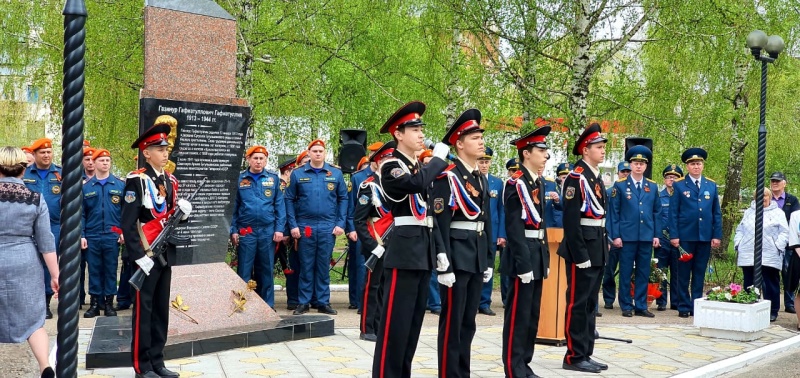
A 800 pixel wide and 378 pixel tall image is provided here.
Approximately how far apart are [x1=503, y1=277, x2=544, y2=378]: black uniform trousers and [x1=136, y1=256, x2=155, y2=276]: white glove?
290cm

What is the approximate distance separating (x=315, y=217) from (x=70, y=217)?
815 cm

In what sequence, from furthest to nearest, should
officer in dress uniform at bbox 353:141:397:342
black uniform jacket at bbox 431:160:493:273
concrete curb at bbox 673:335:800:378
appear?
officer in dress uniform at bbox 353:141:397:342
concrete curb at bbox 673:335:800:378
black uniform jacket at bbox 431:160:493:273

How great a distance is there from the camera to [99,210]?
1162cm

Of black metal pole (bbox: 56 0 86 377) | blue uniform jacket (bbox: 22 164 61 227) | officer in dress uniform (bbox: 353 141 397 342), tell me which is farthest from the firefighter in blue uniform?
black metal pole (bbox: 56 0 86 377)

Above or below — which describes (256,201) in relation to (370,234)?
above

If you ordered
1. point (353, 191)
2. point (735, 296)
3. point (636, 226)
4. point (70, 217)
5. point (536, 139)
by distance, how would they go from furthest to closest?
point (636, 226) < point (353, 191) < point (735, 296) < point (536, 139) < point (70, 217)

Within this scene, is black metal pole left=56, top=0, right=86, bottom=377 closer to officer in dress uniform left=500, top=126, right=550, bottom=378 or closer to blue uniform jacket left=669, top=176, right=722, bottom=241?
officer in dress uniform left=500, top=126, right=550, bottom=378

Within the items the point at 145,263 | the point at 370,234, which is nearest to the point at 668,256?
the point at 370,234

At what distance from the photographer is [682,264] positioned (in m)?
12.9

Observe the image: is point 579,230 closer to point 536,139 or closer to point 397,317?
point 536,139

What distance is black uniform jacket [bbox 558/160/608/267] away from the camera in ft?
26.0

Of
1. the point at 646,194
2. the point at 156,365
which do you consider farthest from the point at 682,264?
the point at 156,365

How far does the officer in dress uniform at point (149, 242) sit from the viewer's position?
7133 mm

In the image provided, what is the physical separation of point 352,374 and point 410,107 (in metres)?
2.53
